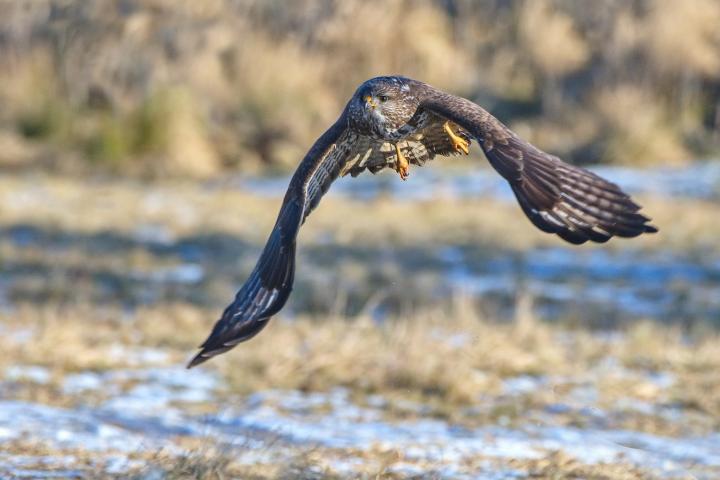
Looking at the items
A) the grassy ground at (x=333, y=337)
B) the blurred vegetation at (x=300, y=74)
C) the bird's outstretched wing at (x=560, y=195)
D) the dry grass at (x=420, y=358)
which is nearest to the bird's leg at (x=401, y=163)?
the bird's outstretched wing at (x=560, y=195)

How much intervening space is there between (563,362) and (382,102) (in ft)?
12.0

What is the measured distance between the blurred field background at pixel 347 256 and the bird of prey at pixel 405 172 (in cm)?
68

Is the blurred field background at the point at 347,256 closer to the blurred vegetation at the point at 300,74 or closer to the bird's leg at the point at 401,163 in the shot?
the blurred vegetation at the point at 300,74

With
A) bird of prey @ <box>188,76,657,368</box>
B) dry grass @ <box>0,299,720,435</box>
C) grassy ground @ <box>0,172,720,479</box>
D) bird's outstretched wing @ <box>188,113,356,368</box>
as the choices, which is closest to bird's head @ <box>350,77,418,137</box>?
bird of prey @ <box>188,76,657,368</box>

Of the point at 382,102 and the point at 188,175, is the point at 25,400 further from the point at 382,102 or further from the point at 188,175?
the point at 188,175

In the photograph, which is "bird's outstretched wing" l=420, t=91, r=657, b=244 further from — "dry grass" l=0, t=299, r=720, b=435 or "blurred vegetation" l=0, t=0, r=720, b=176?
"blurred vegetation" l=0, t=0, r=720, b=176

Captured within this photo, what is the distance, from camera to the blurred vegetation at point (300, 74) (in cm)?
1691

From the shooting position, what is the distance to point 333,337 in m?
7.81

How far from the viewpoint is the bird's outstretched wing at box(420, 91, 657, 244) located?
4078 mm

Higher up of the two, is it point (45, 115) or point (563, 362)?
point (45, 115)

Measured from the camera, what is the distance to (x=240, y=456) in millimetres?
4801

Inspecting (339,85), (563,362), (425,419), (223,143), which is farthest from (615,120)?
(425,419)

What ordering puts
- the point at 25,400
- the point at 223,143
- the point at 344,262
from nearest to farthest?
the point at 25,400
the point at 344,262
the point at 223,143

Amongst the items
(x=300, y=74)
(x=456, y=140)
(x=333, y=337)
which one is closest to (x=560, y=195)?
(x=456, y=140)
